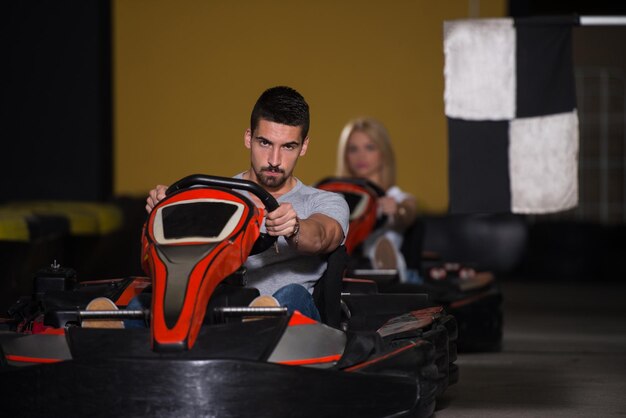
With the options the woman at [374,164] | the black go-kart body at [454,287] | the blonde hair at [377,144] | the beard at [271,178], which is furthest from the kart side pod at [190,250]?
the blonde hair at [377,144]

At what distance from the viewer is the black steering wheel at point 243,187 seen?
8.53 feet

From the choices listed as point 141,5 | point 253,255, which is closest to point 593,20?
point 253,255

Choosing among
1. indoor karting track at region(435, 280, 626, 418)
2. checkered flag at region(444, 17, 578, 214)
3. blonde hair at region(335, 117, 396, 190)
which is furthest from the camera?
blonde hair at region(335, 117, 396, 190)

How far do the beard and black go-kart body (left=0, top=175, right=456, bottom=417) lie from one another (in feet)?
0.64

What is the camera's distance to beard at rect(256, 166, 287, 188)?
281 cm

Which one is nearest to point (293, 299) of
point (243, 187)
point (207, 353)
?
point (243, 187)

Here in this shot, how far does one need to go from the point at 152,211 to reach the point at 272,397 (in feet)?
1.78

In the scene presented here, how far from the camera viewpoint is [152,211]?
2607 mm

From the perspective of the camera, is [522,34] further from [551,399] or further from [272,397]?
[272,397]

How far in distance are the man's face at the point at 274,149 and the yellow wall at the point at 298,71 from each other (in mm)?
4617

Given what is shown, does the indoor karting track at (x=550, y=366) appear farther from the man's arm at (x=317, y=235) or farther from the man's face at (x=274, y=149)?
the man's face at (x=274, y=149)

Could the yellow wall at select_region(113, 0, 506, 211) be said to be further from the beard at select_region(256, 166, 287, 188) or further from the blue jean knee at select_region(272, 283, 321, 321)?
the blue jean knee at select_region(272, 283, 321, 321)

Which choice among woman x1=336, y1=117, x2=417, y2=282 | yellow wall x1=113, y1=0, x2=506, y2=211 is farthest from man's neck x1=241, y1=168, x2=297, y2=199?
yellow wall x1=113, y1=0, x2=506, y2=211

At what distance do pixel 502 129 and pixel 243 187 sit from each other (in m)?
1.76
